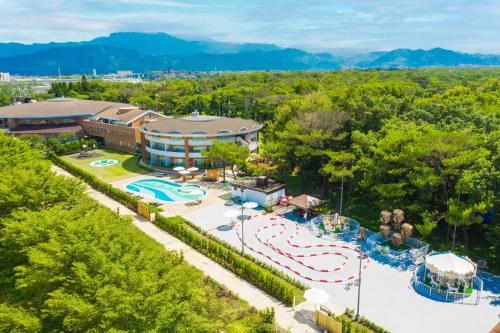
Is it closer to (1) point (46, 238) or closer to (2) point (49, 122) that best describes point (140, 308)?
(1) point (46, 238)

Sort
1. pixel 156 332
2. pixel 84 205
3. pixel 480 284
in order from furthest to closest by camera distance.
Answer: pixel 84 205 < pixel 480 284 < pixel 156 332

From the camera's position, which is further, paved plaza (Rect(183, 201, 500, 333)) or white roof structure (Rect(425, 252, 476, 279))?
white roof structure (Rect(425, 252, 476, 279))

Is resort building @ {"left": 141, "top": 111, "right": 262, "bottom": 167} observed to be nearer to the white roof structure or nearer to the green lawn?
the green lawn

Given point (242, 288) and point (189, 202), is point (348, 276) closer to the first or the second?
point (242, 288)

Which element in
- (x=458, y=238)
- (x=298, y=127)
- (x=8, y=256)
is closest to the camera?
(x=8, y=256)

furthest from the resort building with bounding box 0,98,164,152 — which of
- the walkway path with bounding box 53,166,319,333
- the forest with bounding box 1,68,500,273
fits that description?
the walkway path with bounding box 53,166,319,333

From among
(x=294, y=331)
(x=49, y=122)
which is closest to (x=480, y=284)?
(x=294, y=331)

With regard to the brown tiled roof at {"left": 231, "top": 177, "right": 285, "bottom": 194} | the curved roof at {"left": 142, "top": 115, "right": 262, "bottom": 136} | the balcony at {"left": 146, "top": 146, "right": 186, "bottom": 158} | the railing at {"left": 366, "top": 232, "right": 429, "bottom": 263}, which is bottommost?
the railing at {"left": 366, "top": 232, "right": 429, "bottom": 263}
